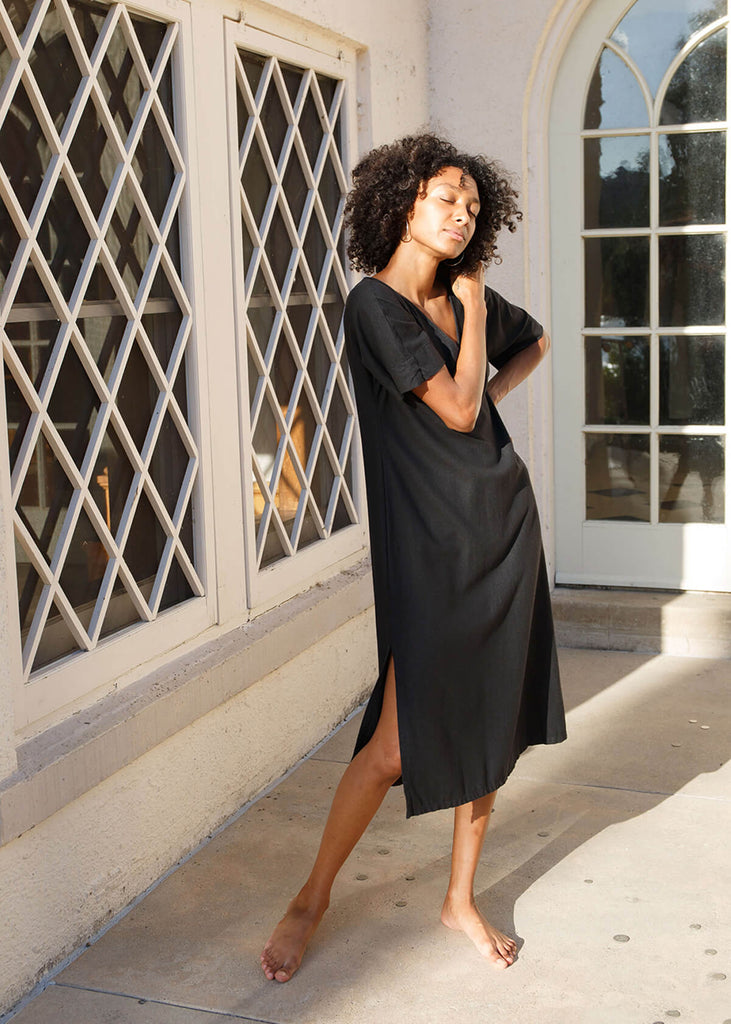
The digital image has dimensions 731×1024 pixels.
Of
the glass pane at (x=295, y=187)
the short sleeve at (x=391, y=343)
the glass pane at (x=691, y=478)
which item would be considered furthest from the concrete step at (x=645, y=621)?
the short sleeve at (x=391, y=343)

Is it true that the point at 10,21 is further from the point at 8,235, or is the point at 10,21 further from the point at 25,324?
the point at 25,324

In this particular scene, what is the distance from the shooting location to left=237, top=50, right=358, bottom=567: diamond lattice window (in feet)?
11.2

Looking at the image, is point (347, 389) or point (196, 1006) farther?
point (347, 389)

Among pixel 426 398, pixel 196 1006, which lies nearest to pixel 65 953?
pixel 196 1006

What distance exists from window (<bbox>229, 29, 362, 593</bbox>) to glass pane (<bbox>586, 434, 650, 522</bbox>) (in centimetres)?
111

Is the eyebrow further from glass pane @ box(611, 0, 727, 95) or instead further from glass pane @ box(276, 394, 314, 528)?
glass pane @ box(611, 0, 727, 95)

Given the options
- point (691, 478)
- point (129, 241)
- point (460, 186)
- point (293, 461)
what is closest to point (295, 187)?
point (293, 461)

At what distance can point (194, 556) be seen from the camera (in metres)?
3.14

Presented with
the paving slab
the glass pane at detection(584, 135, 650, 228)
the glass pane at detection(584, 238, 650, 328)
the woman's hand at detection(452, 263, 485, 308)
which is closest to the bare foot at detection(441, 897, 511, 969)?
the paving slab

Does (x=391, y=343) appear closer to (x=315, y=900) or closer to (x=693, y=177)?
(x=315, y=900)

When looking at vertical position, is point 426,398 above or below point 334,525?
above

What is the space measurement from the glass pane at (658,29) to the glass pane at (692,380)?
941 mm

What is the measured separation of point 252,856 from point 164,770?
1.06 feet

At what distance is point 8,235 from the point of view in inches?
94.3
